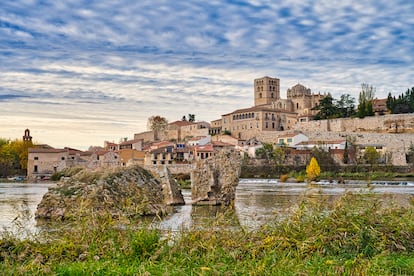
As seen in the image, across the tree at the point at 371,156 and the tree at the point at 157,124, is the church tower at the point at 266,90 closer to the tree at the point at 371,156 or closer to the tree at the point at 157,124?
the tree at the point at 157,124

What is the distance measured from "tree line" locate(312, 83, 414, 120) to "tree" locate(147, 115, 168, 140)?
31021mm

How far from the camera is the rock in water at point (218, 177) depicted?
58.0 ft

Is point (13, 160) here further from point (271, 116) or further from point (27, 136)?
point (271, 116)

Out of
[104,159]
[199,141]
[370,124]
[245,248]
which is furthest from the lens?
[199,141]

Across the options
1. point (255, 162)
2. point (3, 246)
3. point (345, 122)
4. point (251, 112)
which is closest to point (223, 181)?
point (3, 246)

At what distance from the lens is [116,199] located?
14.3 metres

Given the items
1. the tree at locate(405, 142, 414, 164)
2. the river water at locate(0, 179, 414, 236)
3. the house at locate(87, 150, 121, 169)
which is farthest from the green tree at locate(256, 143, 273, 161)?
the river water at locate(0, 179, 414, 236)

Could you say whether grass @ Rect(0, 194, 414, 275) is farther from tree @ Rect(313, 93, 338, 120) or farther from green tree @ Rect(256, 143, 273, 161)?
tree @ Rect(313, 93, 338, 120)

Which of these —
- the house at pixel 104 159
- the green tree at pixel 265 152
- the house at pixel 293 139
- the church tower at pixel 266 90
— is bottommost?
the house at pixel 104 159

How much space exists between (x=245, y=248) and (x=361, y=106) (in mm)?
81782

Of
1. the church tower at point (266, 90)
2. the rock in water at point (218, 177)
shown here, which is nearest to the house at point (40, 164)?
the rock in water at point (218, 177)

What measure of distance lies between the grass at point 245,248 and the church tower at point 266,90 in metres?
119

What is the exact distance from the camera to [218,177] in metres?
17.9

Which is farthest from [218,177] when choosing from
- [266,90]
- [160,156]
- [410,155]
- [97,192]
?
[266,90]
